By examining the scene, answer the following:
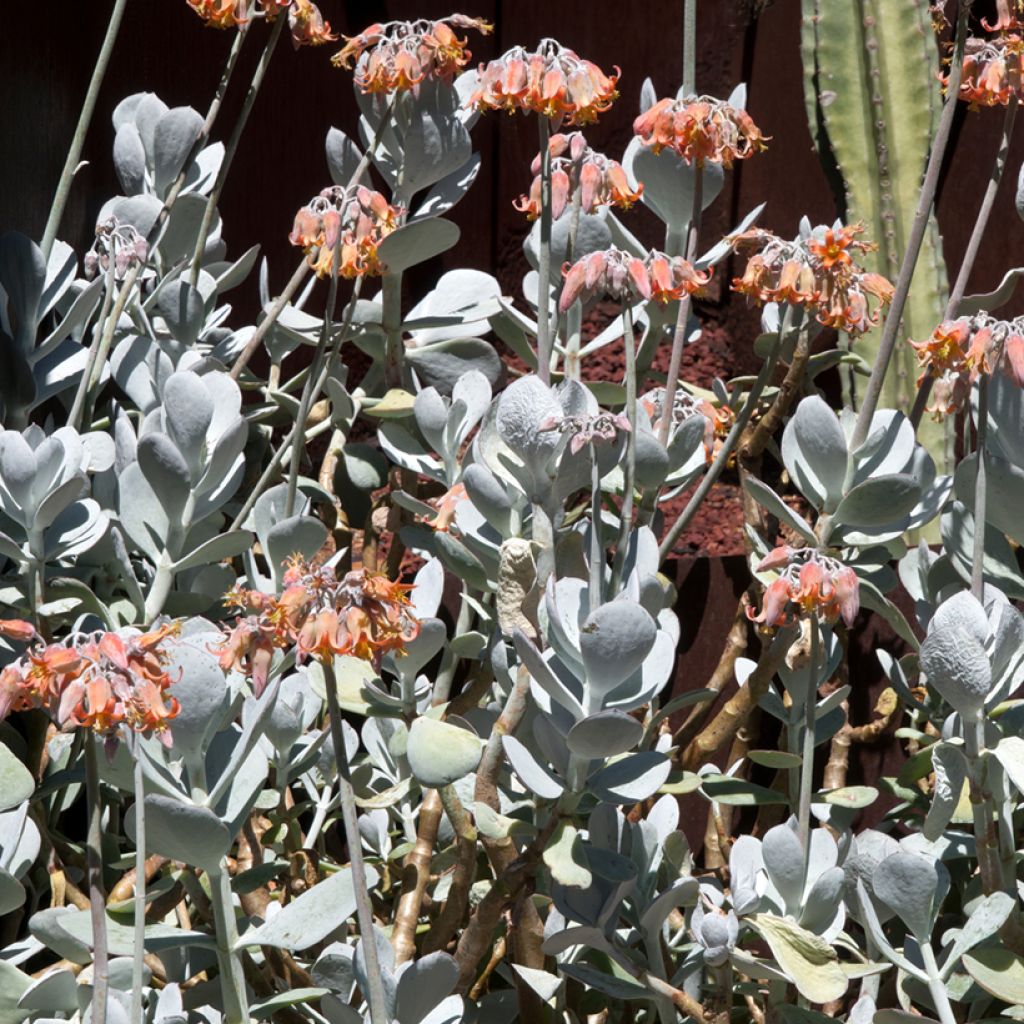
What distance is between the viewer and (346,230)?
1.03 m

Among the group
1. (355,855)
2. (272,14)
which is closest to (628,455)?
(355,855)

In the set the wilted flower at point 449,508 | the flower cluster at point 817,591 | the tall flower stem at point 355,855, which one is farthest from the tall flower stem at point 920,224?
the tall flower stem at point 355,855

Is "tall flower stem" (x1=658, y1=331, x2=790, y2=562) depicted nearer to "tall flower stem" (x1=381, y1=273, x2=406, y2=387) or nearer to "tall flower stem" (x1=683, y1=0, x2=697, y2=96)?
"tall flower stem" (x1=683, y1=0, x2=697, y2=96)

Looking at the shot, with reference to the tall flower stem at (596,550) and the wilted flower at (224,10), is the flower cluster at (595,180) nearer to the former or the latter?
the tall flower stem at (596,550)

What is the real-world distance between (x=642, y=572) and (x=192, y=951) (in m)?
0.40

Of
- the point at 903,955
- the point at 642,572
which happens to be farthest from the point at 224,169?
the point at 903,955

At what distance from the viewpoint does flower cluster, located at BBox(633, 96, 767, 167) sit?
91 cm

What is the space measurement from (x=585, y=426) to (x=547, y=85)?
219 mm

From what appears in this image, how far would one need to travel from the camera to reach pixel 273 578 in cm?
109

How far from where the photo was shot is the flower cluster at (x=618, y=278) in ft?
2.89

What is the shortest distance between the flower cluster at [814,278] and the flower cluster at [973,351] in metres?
0.06

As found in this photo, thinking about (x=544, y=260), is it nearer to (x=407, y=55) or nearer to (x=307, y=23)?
(x=407, y=55)

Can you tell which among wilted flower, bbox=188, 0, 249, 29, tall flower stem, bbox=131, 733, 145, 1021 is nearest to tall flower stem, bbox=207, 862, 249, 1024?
tall flower stem, bbox=131, 733, 145, 1021

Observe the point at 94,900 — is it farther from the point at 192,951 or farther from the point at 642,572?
the point at 642,572
